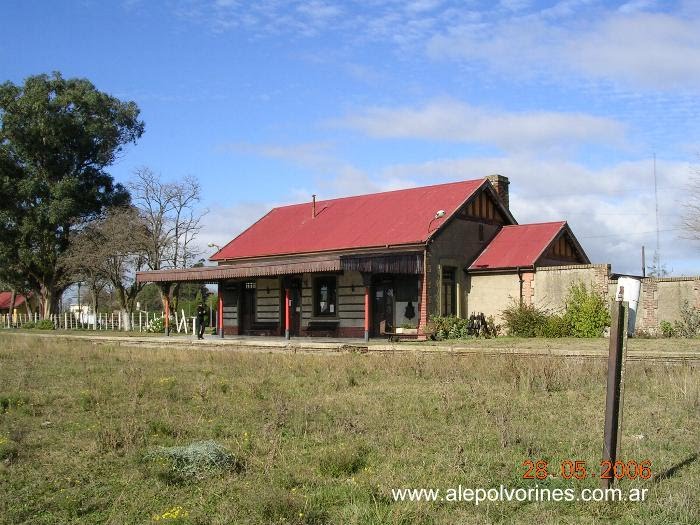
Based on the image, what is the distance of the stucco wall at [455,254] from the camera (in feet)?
87.1

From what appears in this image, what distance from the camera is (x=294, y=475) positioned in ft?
22.2

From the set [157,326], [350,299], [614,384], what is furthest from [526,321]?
[157,326]

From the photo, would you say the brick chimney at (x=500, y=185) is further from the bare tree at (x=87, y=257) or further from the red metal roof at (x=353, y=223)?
the bare tree at (x=87, y=257)

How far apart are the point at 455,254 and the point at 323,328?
624 cm

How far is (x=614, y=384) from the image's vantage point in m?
6.00

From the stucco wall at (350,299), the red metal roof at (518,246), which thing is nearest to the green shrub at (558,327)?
the red metal roof at (518,246)

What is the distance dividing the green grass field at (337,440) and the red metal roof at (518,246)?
13644 mm

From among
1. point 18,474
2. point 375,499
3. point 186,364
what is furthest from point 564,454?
point 186,364

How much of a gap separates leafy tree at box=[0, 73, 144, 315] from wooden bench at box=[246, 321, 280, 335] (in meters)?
18.9

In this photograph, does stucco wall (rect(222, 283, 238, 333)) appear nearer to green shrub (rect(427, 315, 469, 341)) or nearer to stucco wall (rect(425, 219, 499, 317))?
stucco wall (rect(425, 219, 499, 317))

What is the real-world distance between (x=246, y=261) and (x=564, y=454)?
2713 cm

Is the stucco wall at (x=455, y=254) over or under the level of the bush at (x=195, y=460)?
over

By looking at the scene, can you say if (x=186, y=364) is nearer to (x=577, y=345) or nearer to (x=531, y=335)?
(x=577, y=345)

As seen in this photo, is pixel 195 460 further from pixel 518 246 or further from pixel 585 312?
pixel 518 246
